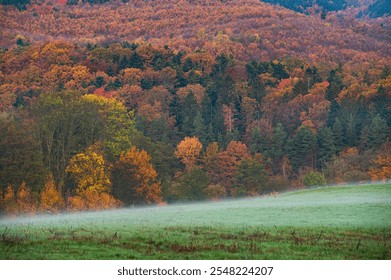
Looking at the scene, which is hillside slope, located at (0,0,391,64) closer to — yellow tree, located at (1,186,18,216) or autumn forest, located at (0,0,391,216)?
autumn forest, located at (0,0,391,216)

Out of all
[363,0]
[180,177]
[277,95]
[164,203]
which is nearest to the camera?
[164,203]

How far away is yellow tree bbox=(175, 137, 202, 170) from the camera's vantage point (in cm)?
7131

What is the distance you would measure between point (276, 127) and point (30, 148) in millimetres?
35865

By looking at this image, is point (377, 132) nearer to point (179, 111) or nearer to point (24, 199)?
point (179, 111)

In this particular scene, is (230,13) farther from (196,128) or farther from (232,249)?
(232,249)

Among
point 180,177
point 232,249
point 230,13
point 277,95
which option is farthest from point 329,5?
point 232,249

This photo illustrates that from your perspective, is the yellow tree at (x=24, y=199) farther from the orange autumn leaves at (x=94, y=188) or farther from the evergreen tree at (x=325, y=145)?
the evergreen tree at (x=325, y=145)

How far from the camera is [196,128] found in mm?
80188

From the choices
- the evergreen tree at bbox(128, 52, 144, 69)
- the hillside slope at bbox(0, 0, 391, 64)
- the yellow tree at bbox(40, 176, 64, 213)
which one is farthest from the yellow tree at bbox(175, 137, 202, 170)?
the hillside slope at bbox(0, 0, 391, 64)

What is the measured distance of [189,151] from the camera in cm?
7281

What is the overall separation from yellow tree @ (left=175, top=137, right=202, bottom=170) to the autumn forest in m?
0.17

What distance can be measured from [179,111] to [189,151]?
15168 millimetres
